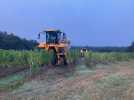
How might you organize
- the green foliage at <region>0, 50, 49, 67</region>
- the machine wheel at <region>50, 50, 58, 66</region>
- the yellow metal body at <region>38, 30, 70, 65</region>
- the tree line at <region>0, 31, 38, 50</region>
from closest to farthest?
the yellow metal body at <region>38, 30, 70, 65</region>
the green foliage at <region>0, 50, 49, 67</region>
the machine wheel at <region>50, 50, 58, 66</region>
the tree line at <region>0, 31, 38, 50</region>

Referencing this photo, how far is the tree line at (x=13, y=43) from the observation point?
A: 229ft

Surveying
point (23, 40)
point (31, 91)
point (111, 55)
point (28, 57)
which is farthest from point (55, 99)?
point (23, 40)

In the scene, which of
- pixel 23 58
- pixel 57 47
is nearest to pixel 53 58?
pixel 57 47

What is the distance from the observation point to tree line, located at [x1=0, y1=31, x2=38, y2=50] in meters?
69.7

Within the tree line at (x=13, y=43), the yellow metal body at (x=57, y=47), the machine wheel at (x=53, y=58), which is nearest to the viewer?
the yellow metal body at (x=57, y=47)

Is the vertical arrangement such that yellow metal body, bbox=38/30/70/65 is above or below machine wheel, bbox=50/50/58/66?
above

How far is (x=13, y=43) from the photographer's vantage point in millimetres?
71500

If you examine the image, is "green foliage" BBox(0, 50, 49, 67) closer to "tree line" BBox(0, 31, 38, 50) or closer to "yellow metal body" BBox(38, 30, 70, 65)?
"yellow metal body" BBox(38, 30, 70, 65)

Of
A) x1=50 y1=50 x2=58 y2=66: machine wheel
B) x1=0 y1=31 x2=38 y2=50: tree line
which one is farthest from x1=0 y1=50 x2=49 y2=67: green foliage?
x1=0 y1=31 x2=38 y2=50: tree line

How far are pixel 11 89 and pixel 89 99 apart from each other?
5.61 m

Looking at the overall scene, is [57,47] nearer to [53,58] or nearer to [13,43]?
[53,58]

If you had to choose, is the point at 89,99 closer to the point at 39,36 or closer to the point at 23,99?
the point at 23,99

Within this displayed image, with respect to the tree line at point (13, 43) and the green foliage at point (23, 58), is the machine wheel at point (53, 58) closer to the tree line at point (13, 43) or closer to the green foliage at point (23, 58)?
the green foliage at point (23, 58)

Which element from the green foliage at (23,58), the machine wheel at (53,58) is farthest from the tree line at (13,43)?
the machine wheel at (53,58)
